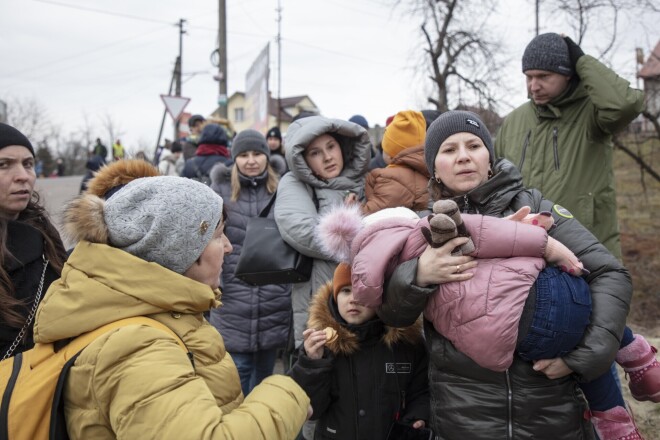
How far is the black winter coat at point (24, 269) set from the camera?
2.24m

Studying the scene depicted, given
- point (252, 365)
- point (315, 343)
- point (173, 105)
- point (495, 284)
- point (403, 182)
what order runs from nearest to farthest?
point (495, 284) < point (315, 343) < point (403, 182) < point (252, 365) < point (173, 105)

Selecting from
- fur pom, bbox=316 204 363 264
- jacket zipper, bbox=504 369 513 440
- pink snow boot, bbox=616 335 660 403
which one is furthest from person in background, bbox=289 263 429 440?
pink snow boot, bbox=616 335 660 403

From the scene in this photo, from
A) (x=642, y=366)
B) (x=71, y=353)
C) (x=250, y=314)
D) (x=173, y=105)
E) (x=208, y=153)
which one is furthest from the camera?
(x=173, y=105)

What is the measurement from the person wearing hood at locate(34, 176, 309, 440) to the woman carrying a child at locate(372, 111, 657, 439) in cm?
60

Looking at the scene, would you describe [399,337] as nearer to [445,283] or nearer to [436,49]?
[445,283]

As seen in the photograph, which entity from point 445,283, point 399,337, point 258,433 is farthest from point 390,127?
point 258,433

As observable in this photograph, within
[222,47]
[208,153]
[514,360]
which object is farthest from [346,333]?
[222,47]

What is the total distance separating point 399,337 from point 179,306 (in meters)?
1.17

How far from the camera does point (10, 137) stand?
102 inches

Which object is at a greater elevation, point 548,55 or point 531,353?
point 548,55

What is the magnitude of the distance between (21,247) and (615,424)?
263cm

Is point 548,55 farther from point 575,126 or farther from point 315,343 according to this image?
point 315,343

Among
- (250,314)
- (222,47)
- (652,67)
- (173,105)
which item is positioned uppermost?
(222,47)

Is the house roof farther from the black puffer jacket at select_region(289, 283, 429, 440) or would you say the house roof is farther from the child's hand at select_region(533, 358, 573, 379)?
the child's hand at select_region(533, 358, 573, 379)
